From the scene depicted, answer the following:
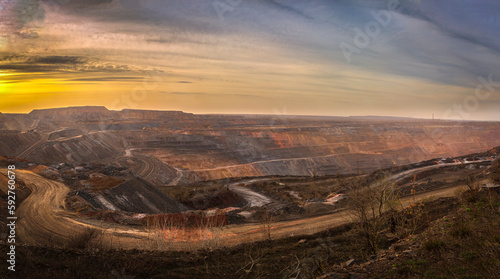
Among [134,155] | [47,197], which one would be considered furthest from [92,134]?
[47,197]

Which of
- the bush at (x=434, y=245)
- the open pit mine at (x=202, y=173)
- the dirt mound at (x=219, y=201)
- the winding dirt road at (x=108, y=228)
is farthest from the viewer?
the dirt mound at (x=219, y=201)

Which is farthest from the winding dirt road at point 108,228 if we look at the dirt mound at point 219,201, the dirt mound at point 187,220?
the dirt mound at point 219,201

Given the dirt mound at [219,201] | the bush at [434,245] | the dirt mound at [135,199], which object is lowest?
the dirt mound at [219,201]

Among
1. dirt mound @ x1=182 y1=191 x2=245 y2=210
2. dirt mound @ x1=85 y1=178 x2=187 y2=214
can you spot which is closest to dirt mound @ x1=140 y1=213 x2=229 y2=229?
dirt mound @ x1=85 y1=178 x2=187 y2=214

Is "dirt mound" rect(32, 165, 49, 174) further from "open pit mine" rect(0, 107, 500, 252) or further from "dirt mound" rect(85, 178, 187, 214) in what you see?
"dirt mound" rect(85, 178, 187, 214)

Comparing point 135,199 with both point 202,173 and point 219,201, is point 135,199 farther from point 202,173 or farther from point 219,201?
point 202,173

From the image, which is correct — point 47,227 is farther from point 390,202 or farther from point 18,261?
point 390,202

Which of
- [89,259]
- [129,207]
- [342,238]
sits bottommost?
[129,207]

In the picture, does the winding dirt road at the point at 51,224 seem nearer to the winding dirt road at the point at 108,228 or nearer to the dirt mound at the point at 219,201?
the winding dirt road at the point at 108,228
